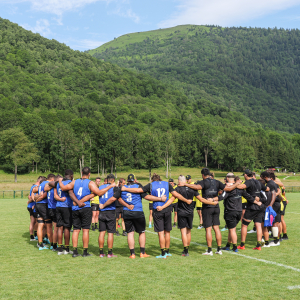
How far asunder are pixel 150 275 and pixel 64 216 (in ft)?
10.9

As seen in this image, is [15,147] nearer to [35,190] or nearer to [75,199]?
[35,190]

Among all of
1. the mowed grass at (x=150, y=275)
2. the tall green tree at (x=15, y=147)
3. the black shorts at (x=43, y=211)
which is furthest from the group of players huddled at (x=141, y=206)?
the tall green tree at (x=15, y=147)

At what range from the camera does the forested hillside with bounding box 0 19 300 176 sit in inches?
3137

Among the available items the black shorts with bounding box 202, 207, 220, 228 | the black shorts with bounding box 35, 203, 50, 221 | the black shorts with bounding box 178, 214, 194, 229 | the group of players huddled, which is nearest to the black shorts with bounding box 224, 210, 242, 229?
the group of players huddled

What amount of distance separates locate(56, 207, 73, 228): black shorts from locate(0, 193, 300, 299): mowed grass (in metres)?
0.95

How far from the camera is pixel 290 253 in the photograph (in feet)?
28.7

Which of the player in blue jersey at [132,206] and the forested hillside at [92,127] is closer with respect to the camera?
the player in blue jersey at [132,206]

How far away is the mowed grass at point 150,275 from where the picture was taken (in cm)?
573

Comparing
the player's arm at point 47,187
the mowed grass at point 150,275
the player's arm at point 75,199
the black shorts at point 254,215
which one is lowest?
the mowed grass at point 150,275

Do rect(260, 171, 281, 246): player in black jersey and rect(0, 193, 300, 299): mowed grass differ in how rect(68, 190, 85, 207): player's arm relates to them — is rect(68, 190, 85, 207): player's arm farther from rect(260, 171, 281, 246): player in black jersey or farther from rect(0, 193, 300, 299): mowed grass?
rect(260, 171, 281, 246): player in black jersey

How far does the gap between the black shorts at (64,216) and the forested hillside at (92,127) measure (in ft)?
206

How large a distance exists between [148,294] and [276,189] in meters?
6.19

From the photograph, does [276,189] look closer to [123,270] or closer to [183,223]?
[183,223]

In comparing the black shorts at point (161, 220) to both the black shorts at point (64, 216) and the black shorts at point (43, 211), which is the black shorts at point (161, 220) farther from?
the black shorts at point (43, 211)
